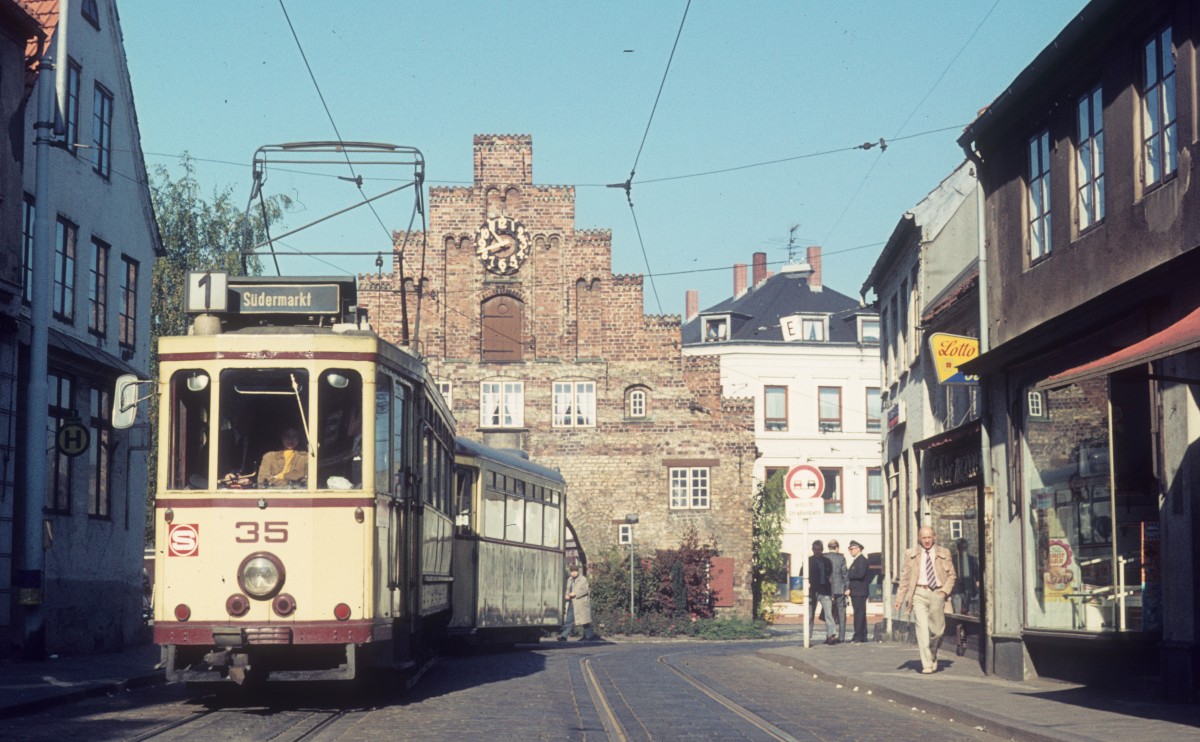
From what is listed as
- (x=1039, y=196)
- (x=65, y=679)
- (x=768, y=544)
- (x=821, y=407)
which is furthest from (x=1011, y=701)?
(x=821, y=407)

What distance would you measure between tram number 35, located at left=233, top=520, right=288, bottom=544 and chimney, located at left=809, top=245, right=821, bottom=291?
206 feet

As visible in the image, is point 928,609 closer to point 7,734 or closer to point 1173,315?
point 1173,315

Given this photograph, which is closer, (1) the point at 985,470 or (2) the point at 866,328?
(1) the point at 985,470

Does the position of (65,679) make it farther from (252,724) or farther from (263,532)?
(252,724)

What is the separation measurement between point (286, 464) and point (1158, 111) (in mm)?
8311

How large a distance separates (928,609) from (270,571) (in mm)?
9119

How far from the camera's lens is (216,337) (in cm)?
1321

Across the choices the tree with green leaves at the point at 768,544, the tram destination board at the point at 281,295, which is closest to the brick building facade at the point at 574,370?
the tree with green leaves at the point at 768,544

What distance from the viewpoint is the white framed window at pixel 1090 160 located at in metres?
16.1

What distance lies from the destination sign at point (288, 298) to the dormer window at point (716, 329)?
5573cm

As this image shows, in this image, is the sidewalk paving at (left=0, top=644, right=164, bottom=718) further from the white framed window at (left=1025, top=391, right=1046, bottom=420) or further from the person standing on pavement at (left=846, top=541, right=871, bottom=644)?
the person standing on pavement at (left=846, top=541, right=871, bottom=644)

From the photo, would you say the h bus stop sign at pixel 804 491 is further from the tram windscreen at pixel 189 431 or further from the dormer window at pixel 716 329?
the dormer window at pixel 716 329

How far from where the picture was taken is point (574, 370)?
52406mm

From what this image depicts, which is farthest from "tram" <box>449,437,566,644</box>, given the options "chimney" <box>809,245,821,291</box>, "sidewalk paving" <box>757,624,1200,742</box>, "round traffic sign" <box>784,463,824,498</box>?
"chimney" <box>809,245,821,291</box>
